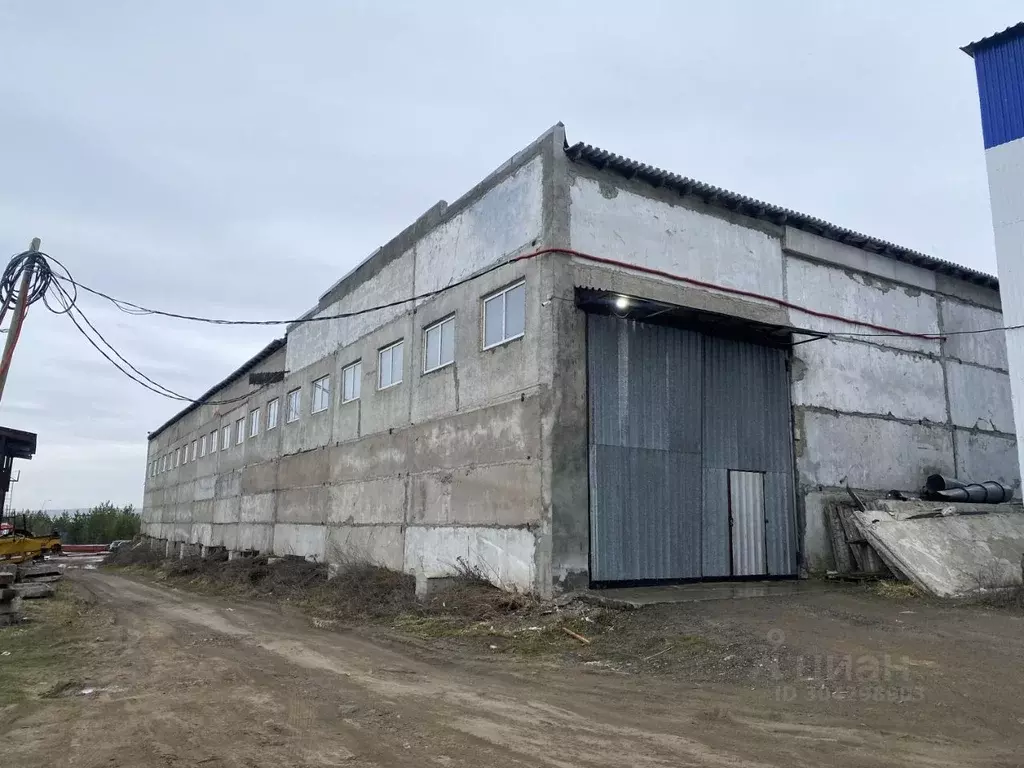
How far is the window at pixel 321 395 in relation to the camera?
68.3 ft

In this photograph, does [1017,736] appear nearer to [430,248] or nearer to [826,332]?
[826,332]

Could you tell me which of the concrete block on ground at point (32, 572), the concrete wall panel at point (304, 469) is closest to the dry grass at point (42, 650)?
the concrete block on ground at point (32, 572)

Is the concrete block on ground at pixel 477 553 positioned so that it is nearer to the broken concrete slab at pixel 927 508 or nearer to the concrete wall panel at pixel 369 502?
the concrete wall panel at pixel 369 502

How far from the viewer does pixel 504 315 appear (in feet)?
43.3

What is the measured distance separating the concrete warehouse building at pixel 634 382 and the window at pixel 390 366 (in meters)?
0.08

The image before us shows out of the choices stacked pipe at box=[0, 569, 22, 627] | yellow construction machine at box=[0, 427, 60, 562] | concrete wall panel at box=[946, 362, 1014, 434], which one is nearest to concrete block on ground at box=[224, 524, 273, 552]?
yellow construction machine at box=[0, 427, 60, 562]

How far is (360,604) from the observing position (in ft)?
45.5

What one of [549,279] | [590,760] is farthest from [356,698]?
[549,279]

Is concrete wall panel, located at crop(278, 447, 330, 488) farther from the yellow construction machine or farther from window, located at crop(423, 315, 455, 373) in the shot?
the yellow construction machine

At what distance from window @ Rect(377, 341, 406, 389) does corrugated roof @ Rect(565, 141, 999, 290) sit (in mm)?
6217

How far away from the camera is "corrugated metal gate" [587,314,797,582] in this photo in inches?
472

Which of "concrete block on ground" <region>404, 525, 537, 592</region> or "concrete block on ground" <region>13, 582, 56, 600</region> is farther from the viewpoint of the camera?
"concrete block on ground" <region>13, 582, 56, 600</region>

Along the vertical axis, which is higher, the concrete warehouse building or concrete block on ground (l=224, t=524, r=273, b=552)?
the concrete warehouse building

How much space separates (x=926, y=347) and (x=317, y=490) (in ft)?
49.9
